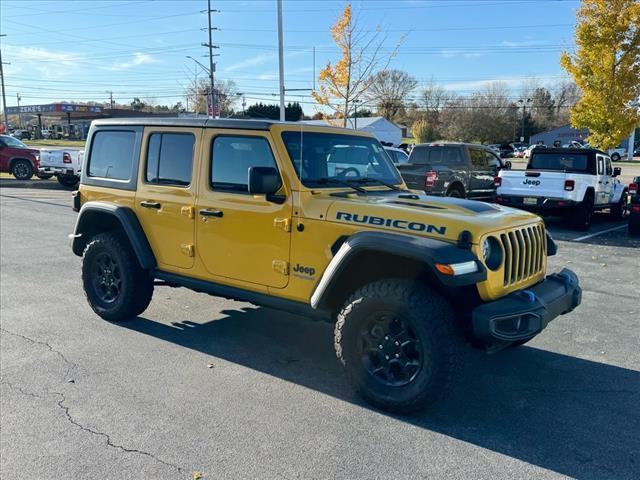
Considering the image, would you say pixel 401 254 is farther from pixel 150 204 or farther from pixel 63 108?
pixel 63 108

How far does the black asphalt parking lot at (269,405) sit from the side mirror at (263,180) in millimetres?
1471

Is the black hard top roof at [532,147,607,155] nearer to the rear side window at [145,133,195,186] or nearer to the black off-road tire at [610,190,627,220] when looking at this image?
the black off-road tire at [610,190,627,220]

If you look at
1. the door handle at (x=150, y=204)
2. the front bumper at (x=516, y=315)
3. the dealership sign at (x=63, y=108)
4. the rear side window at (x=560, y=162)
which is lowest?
the front bumper at (x=516, y=315)

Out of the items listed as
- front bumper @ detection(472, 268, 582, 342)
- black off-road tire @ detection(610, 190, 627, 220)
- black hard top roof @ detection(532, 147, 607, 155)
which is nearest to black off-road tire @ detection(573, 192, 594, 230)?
black hard top roof @ detection(532, 147, 607, 155)

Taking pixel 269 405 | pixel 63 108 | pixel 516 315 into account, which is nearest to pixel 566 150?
pixel 516 315

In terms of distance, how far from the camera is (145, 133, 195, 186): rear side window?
16.2 ft

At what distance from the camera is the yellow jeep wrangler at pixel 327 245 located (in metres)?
3.61

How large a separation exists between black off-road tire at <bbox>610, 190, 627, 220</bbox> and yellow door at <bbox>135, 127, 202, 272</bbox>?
12576 millimetres

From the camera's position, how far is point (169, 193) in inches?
199

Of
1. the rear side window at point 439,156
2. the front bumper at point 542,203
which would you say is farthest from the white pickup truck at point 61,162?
the front bumper at point 542,203

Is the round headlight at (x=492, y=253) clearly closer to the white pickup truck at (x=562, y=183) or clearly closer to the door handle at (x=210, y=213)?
the door handle at (x=210, y=213)

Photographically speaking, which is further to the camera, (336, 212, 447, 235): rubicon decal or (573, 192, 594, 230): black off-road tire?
(573, 192, 594, 230): black off-road tire

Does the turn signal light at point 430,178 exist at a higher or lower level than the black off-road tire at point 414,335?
higher

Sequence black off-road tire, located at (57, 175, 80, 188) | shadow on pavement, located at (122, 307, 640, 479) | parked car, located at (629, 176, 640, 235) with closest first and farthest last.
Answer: shadow on pavement, located at (122, 307, 640, 479)
parked car, located at (629, 176, 640, 235)
black off-road tire, located at (57, 175, 80, 188)
